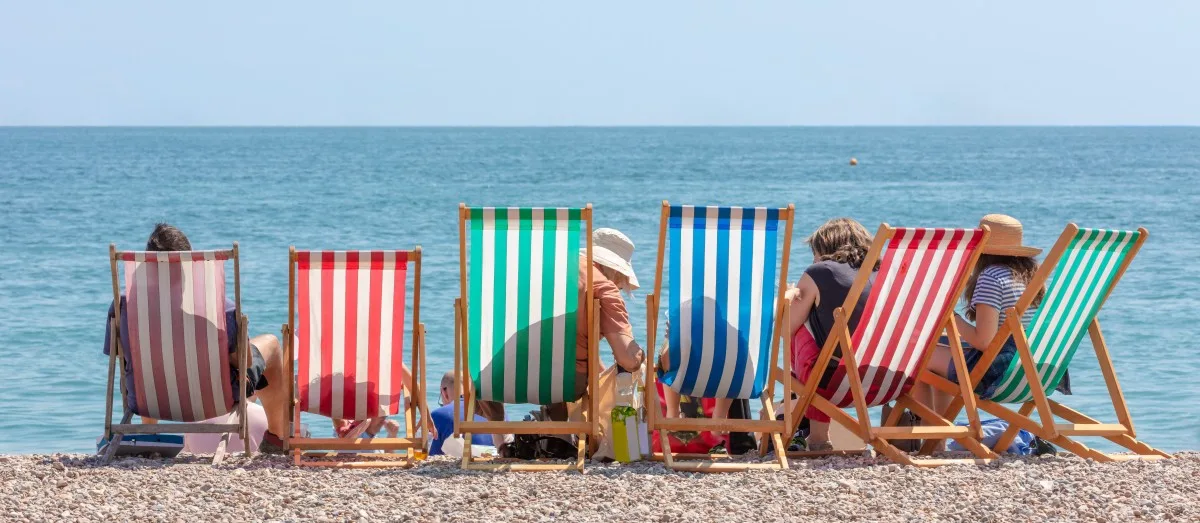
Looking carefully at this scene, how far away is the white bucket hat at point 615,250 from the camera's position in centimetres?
469

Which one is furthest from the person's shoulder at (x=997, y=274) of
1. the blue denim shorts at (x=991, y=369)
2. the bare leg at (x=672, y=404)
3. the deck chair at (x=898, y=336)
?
the bare leg at (x=672, y=404)

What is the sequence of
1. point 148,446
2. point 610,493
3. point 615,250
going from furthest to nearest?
point 615,250
point 148,446
point 610,493

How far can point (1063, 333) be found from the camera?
4.42 m

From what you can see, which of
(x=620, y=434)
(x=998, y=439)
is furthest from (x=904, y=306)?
(x=620, y=434)

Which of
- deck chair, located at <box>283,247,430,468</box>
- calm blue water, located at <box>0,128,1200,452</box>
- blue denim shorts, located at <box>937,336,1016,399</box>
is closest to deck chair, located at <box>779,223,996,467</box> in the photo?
blue denim shorts, located at <box>937,336,1016,399</box>

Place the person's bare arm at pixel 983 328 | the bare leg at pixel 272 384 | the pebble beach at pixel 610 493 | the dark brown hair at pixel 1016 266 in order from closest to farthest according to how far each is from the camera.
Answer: the pebble beach at pixel 610 493, the person's bare arm at pixel 983 328, the dark brown hair at pixel 1016 266, the bare leg at pixel 272 384

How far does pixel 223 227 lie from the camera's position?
2208cm

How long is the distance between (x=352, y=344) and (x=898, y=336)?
73.4 inches

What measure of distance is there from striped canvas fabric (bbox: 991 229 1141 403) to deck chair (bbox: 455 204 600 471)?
59.5 inches

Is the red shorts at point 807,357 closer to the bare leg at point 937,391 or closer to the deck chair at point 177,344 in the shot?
the bare leg at point 937,391

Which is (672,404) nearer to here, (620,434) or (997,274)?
(620,434)

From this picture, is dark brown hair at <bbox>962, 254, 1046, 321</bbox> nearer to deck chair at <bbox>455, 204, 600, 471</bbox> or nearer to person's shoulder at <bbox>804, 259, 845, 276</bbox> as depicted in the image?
person's shoulder at <bbox>804, 259, 845, 276</bbox>

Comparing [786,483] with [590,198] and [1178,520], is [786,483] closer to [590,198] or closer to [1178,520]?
[1178,520]

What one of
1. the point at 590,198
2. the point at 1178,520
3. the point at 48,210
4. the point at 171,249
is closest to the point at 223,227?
the point at 48,210
